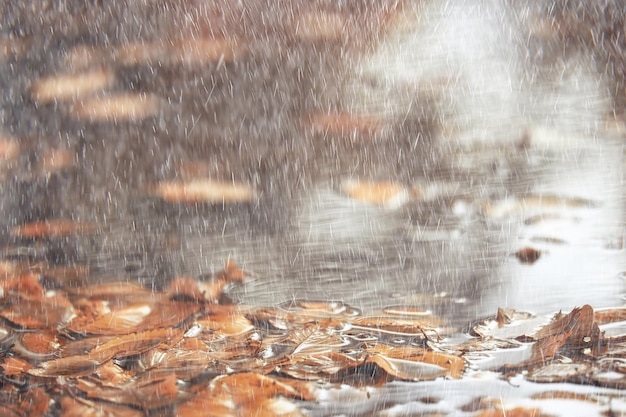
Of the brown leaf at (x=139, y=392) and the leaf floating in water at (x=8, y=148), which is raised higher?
the leaf floating in water at (x=8, y=148)

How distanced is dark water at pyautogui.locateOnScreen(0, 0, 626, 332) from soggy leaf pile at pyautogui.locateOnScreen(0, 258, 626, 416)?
43mm

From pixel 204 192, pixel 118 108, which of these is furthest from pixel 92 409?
pixel 118 108

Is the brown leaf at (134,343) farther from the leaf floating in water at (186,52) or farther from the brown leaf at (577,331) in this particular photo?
the brown leaf at (577,331)

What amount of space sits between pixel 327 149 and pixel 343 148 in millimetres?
34

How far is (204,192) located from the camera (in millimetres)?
1291

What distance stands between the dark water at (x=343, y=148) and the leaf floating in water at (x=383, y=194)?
0.05ft

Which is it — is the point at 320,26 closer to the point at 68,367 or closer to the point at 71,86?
the point at 71,86

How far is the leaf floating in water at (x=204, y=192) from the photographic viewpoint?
4.23ft

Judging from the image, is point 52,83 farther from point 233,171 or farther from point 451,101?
point 451,101

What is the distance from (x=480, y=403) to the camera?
124 cm

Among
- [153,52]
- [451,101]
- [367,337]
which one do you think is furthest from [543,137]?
[153,52]

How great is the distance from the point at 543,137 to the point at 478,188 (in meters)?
0.17

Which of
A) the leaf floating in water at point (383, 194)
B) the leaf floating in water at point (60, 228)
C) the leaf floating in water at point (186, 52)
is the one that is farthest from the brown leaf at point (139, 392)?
the leaf floating in water at point (186, 52)

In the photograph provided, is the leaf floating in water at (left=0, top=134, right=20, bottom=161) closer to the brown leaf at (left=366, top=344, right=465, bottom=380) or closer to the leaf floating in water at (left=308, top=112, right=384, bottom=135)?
the leaf floating in water at (left=308, top=112, right=384, bottom=135)
